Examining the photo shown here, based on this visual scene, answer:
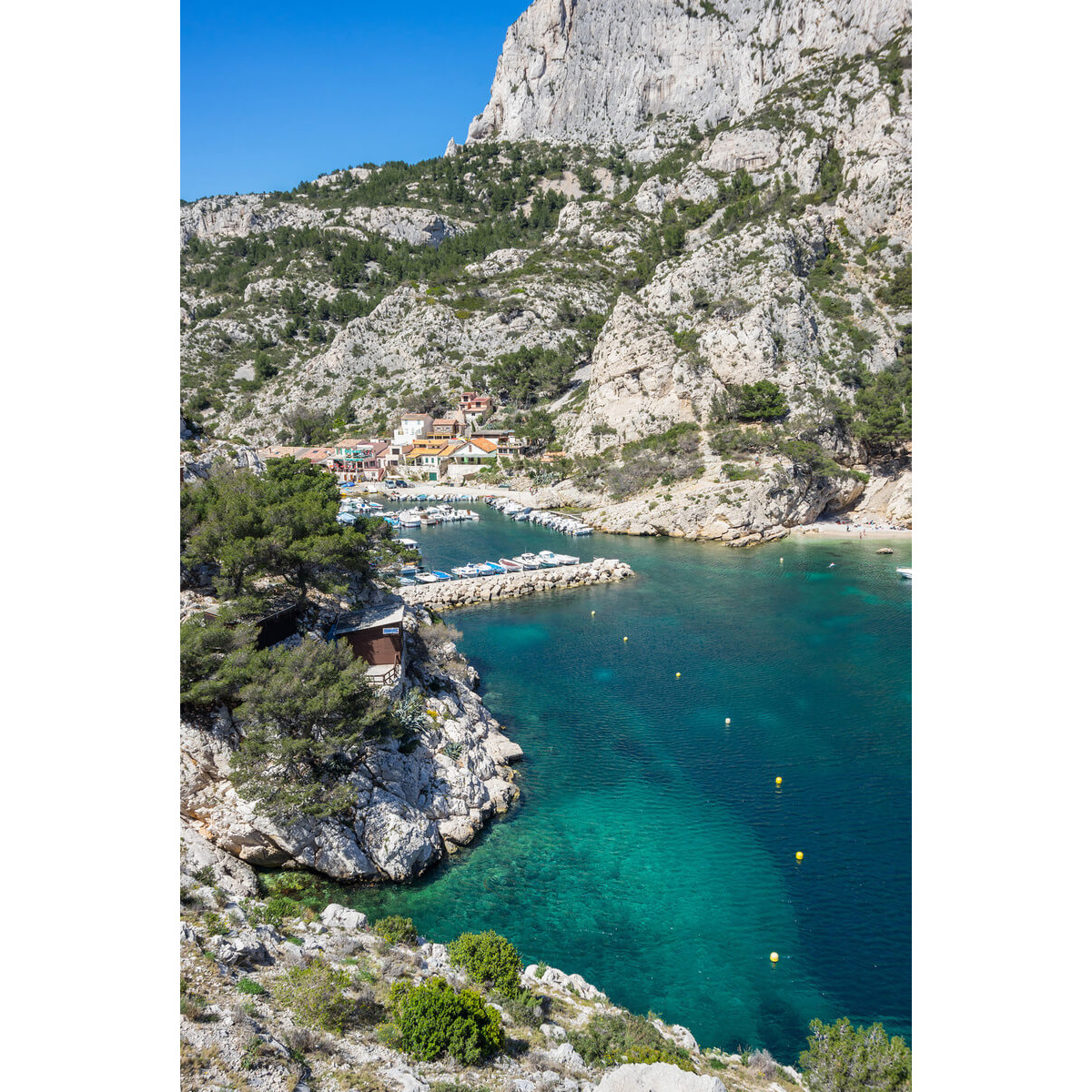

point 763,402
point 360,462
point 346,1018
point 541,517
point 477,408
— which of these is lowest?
point 346,1018

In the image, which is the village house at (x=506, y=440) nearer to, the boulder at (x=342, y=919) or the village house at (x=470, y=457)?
the village house at (x=470, y=457)

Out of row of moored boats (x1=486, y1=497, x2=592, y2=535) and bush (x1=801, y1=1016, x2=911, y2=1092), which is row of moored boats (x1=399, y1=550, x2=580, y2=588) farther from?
bush (x1=801, y1=1016, x2=911, y2=1092)

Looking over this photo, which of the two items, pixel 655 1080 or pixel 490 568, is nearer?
pixel 655 1080

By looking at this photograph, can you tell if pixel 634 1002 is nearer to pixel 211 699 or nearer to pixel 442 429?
pixel 211 699

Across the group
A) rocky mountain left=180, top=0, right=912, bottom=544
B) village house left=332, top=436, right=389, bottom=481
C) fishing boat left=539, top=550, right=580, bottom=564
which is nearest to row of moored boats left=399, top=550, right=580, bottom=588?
fishing boat left=539, top=550, right=580, bottom=564

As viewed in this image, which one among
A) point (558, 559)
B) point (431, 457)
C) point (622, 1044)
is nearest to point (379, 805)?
point (622, 1044)

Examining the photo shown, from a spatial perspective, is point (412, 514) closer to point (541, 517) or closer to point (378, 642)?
point (541, 517)
